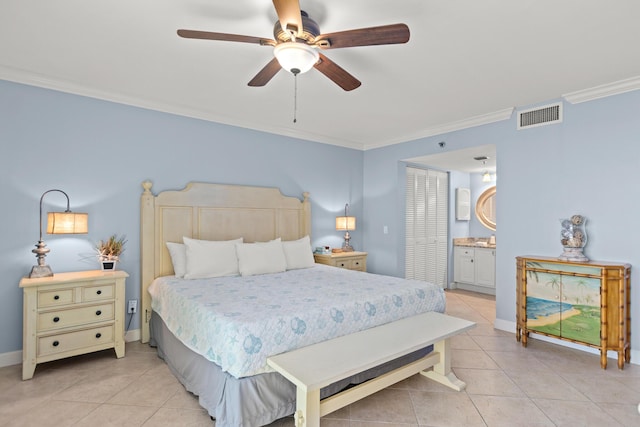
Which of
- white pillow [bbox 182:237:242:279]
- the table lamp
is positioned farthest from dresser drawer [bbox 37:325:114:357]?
white pillow [bbox 182:237:242:279]

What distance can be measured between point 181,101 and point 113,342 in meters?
2.46

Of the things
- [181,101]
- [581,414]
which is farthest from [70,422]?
[581,414]

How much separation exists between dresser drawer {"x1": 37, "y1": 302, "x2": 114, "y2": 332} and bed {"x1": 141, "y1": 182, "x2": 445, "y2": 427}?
0.42 m

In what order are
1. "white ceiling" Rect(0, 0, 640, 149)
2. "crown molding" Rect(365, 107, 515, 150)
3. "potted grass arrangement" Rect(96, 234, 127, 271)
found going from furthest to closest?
"crown molding" Rect(365, 107, 515, 150)
"potted grass arrangement" Rect(96, 234, 127, 271)
"white ceiling" Rect(0, 0, 640, 149)

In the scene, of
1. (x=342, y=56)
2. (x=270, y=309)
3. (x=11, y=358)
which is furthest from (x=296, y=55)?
(x=11, y=358)

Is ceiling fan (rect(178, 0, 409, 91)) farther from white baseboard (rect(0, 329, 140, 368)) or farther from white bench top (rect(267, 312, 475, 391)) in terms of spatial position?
white baseboard (rect(0, 329, 140, 368))

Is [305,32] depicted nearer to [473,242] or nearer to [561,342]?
[561,342]

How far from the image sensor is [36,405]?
2342mm

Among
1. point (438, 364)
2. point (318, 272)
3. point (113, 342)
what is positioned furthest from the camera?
point (318, 272)

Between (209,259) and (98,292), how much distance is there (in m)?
0.97

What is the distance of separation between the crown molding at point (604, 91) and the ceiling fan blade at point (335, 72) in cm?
246

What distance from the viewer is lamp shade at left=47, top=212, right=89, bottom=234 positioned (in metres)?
2.91

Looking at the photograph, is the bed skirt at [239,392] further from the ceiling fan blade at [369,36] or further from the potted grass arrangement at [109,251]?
the ceiling fan blade at [369,36]

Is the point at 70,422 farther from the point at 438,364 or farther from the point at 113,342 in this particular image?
the point at 438,364
